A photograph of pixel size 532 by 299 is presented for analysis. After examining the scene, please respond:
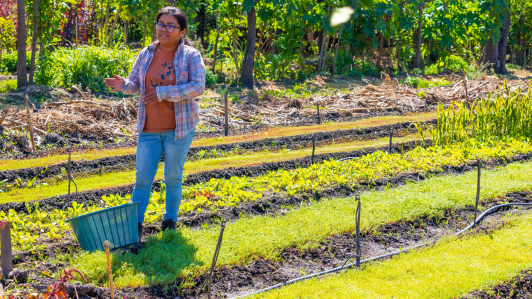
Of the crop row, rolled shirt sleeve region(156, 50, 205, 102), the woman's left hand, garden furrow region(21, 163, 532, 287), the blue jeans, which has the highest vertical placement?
rolled shirt sleeve region(156, 50, 205, 102)

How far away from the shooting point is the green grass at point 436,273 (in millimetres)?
3766

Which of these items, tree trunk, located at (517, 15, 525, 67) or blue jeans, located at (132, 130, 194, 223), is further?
tree trunk, located at (517, 15, 525, 67)

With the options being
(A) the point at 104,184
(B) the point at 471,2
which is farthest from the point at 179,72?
(B) the point at 471,2

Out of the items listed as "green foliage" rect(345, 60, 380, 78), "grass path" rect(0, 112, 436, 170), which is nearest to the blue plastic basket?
"grass path" rect(0, 112, 436, 170)

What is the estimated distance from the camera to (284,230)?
4840 millimetres

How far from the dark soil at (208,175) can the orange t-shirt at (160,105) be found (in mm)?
1602

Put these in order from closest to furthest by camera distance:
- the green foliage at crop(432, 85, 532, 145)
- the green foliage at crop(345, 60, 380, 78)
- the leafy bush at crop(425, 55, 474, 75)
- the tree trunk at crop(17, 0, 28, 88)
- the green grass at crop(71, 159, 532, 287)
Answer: the green grass at crop(71, 159, 532, 287)
the green foliage at crop(432, 85, 532, 145)
the tree trunk at crop(17, 0, 28, 88)
the green foliage at crop(345, 60, 380, 78)
the leafy bush at crop(425, 55, 474, 75)

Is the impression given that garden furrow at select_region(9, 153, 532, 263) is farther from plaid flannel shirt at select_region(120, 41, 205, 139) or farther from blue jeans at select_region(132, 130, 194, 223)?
plaid flannel shirt at select_region(120, 41, 205, 139)

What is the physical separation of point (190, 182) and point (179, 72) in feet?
8.66

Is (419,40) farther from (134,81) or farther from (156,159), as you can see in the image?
(156,159)

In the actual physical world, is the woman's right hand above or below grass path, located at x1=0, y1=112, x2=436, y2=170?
above

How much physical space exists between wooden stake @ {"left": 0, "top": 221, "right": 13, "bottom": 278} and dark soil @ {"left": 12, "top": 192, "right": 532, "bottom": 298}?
13cm

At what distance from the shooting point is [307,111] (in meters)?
12.0

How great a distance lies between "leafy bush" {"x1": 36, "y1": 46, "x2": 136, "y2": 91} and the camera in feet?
38.1
